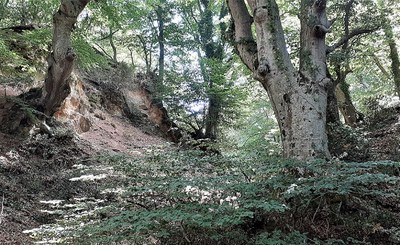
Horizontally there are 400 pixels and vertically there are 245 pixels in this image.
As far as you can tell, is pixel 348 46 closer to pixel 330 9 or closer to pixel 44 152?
pixel 330 9

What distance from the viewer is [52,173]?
694 cm

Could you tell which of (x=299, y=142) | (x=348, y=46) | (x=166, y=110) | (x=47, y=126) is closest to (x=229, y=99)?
(x=166, y=110)

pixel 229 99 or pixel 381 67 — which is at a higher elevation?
pixel 381 67

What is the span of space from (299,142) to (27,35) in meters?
5.96

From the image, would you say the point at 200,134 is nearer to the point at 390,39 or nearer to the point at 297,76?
the point at 390,39

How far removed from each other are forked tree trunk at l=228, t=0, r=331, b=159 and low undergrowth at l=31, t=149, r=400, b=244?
2.96 ft

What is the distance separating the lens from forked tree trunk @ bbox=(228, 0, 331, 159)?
17.0 ft

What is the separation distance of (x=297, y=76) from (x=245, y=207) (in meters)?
2.97

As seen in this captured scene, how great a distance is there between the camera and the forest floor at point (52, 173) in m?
4.88

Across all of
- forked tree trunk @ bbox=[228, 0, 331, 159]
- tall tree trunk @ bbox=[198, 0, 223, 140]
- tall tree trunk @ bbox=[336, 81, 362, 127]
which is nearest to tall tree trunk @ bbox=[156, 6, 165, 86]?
tall tree trunk @ bbox=[198, 0, 223, 140]

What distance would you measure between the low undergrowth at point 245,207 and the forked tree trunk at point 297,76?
2.96 feet

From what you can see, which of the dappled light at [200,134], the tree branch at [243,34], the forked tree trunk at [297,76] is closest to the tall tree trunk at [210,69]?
the dappled light at [200,134]

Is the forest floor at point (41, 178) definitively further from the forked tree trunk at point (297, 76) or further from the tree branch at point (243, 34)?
the tree branch at point (243, 34)

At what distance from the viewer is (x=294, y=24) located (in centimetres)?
1000
